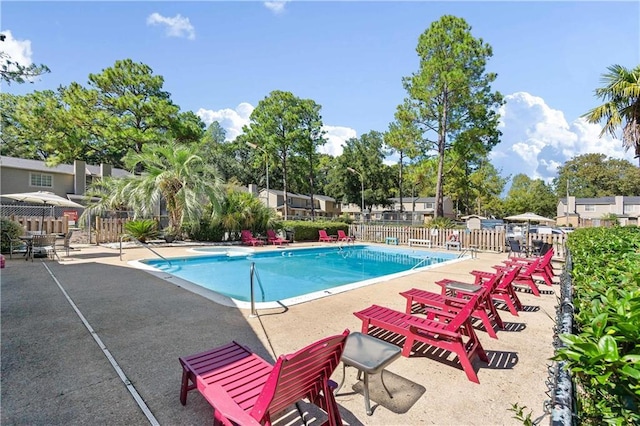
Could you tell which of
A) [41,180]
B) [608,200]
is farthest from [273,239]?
[608,200]

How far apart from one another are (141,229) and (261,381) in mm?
15950

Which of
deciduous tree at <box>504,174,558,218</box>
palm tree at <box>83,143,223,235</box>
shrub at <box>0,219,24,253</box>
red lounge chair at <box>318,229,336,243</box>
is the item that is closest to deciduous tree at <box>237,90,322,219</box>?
red lounge chair at <box>318,229,336,243</box>

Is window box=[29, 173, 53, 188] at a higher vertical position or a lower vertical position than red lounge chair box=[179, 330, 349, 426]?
higher

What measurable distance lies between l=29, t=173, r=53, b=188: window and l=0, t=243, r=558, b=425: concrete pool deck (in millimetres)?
24858

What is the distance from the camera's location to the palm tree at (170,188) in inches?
629

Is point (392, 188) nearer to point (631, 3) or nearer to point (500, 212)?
point (500, 212)

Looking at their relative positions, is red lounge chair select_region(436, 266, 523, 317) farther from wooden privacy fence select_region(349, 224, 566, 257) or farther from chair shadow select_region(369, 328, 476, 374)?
wooden privacy fence select_region(349, 224, 566, 257)

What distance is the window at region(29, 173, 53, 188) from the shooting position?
981 inches

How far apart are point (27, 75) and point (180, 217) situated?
1058 centimetres

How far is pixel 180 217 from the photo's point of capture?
16.9 m

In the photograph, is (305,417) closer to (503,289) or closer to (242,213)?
(503,289)

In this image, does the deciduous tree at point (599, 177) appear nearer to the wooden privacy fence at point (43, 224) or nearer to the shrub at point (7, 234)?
the wooden privacy fence at point (43, 224)

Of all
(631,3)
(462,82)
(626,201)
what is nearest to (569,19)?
(631,3)

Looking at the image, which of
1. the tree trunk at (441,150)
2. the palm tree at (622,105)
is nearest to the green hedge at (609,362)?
the palm tree at (622,105)
